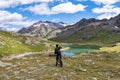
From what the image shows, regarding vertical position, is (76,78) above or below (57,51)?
below

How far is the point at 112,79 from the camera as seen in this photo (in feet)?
140

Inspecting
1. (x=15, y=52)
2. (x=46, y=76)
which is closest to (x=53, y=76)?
(x=46, y=76)

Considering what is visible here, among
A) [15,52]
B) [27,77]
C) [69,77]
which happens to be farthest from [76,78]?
[15,52]

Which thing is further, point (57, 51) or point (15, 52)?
point (15, 52)

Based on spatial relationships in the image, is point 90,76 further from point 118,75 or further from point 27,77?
point 27,77

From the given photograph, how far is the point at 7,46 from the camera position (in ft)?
641

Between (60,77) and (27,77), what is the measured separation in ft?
18.3

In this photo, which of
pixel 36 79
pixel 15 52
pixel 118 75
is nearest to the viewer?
pixel 36 79

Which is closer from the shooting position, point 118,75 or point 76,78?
point 76,78

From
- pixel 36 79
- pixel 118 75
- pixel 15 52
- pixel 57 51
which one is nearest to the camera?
pixel 36 79

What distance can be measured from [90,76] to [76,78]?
3.40 metres

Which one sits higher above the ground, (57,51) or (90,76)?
(57,51)

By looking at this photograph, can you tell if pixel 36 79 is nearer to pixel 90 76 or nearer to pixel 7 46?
pixel 90 76

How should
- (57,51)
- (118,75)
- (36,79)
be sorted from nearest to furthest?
(36,79) < (118,75) < (57,51)
